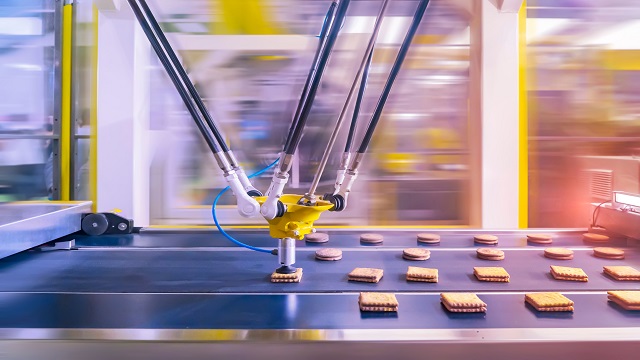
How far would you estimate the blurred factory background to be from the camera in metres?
2.70

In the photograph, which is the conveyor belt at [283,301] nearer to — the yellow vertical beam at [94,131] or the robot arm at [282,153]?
the robot arm at [282,153]

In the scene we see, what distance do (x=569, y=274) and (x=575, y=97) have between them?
203 cm

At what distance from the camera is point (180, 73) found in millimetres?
1301

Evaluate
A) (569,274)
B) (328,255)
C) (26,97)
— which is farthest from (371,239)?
(26,97)

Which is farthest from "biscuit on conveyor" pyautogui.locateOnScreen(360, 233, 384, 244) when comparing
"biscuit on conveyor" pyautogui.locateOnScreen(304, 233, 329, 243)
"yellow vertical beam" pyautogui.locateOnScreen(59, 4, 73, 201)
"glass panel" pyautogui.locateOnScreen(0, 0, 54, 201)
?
"glass panel" pyautogui.locateOnScreen(0, 0, 54, 201)

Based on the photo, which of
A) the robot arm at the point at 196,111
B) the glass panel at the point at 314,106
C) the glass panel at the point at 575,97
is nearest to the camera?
the robot arm at the point at 196,111

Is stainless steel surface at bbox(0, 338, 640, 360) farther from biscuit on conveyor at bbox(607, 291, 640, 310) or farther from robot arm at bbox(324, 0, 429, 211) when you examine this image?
robot arm at bbox(324, 0, 429, 211)

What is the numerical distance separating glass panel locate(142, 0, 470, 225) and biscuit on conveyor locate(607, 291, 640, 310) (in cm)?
165

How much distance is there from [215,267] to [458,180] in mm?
1881

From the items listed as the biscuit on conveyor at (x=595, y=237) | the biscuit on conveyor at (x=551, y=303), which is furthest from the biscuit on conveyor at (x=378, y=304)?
the biscuit on conveyor at (x=595, y=237)

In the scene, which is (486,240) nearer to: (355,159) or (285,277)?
(355,159)

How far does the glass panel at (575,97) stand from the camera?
2830mm

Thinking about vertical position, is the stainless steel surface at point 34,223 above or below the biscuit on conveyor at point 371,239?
above

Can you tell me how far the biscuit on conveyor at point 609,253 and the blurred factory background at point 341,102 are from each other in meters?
1.15
